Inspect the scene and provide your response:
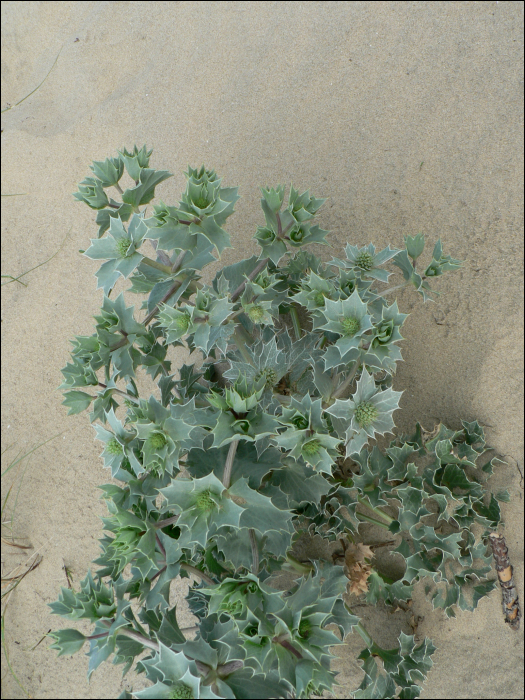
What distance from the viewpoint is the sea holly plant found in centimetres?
128

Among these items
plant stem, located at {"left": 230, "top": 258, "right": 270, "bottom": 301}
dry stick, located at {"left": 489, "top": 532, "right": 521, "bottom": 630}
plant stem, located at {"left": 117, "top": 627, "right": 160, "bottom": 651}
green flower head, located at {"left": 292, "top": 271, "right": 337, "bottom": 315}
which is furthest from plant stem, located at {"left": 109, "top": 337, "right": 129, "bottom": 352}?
dry stick, located at {"left": 489, "top": 532, "right": 521, "bottom": 630}

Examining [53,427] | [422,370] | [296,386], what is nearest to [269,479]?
[296,386]

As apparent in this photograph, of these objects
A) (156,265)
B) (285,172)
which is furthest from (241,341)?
(285,172)

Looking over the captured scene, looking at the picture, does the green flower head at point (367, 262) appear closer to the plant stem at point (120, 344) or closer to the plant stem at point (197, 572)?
the plant stem at point (120, 344)

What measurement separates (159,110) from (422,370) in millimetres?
1729

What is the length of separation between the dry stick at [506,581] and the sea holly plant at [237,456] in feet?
0.27

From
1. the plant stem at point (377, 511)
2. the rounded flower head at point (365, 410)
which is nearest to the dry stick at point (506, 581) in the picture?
the plant stem at point (377, 511)

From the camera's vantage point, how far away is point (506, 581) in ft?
6.41

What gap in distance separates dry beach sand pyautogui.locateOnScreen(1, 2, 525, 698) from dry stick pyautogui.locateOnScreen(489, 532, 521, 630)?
1.5 inches

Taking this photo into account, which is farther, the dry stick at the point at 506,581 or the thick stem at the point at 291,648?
the dry stick at the point at 506,581

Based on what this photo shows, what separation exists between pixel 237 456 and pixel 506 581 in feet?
3.98

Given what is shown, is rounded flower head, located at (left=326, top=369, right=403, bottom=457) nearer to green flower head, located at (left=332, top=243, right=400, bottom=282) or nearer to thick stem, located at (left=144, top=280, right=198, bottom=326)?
green flower head, located at (left=332, top=243, right=400, bottom=282)

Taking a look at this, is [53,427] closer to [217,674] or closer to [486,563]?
[217,674]

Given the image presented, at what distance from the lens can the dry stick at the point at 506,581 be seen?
6.33ft
